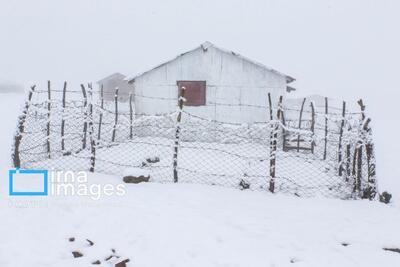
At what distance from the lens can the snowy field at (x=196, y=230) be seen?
14.7 ft

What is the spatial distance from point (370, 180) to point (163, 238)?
4509 mm

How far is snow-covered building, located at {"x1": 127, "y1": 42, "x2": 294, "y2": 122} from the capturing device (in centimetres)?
1433

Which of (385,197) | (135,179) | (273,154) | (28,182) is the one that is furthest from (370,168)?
(28,182)

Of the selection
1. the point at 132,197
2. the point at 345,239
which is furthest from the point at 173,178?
the point at 345,239

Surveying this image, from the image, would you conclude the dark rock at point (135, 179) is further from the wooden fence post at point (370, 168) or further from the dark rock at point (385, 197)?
the dark rock at point (385, 197)

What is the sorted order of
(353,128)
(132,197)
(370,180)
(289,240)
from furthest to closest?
(353,128)
(370,180)
(132,197)
(289,240)

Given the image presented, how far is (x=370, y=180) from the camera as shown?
6586 millimetres

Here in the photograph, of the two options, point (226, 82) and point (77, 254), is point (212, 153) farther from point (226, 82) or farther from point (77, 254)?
point (77, 254)

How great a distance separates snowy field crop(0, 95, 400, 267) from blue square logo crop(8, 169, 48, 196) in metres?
0.18

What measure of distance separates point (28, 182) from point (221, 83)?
9683mm

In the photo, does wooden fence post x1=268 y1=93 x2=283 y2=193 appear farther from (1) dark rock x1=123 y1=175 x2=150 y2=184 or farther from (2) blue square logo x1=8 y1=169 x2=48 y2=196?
(2) blue square logo x1=8 y1=169 x2=48 y2=196

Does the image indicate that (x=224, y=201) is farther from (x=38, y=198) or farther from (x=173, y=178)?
(x=38, y=198)

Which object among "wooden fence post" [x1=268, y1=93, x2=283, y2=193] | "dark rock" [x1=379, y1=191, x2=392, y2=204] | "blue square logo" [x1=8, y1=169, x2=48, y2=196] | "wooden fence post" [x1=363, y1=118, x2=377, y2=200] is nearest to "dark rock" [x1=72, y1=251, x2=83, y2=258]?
"blue square logo" [x1=8, y1=169, x2=48, y2=196]

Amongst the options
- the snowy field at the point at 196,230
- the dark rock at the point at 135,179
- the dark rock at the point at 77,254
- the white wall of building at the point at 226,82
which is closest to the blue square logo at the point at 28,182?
the snowy field at the point at 196,230
